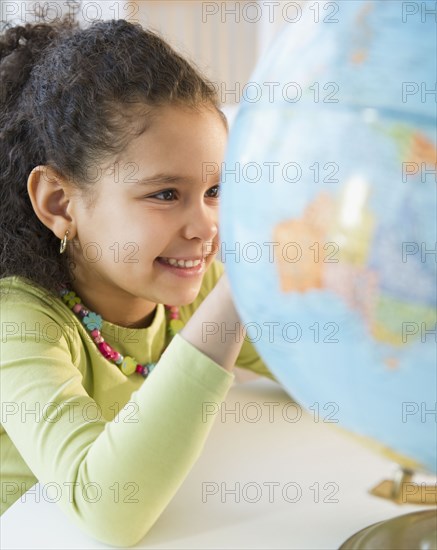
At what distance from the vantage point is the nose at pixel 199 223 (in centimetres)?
103

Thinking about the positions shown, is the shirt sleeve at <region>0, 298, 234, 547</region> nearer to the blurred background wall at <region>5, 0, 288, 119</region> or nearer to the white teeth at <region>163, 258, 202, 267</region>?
the white teeth at <region>163, 258, 202, 267</region>

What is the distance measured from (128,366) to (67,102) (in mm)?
349

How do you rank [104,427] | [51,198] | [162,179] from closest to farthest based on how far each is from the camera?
[104,427] < [162,179] < [51,198]

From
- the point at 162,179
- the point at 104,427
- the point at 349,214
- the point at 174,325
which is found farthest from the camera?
the point at 174,325

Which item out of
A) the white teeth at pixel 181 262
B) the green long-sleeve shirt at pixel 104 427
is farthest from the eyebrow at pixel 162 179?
the green long-sleeve shirt at pixel 104 427

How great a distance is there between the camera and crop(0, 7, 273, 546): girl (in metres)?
0.81

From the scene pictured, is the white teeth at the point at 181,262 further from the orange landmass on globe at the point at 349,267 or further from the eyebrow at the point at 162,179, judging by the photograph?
the orange landmass on globe at the point at 349,267

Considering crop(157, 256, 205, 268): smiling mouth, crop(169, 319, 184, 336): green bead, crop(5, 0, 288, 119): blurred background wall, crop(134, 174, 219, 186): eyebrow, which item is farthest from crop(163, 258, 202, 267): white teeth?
crop(5, 0, 288, 119): blurred background wall

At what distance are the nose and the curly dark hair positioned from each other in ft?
0.37

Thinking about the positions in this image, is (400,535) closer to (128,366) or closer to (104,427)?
(104,427)

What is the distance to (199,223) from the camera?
1038 millimetres

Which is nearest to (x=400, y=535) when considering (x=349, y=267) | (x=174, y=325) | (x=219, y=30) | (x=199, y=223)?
(x=349, y=267)

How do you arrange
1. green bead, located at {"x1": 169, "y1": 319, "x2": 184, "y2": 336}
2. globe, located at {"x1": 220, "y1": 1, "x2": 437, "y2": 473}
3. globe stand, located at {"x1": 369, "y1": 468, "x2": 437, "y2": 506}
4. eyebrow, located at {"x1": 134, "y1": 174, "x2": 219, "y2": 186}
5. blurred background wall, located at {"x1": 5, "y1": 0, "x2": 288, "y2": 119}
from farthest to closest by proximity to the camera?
blurred background wall, located at {"x1": 5, "y1": 0, "x2": 288, "y2": 119} < green bead, located at {"x1": 169, "y1": 319, "x2": 184, "y2": 336} < eyebrow, located at {"x1": 134, "y1": 174, "x2": 219, "y2": 186} < globe stand, located at {"x1": 369, "y1": 468, "x2": 437, "y2": 506} < globe, located at {"x1": 220, "y1": 1, "x2": 437, "y2": 473}

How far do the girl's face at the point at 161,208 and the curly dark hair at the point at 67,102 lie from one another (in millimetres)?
29
